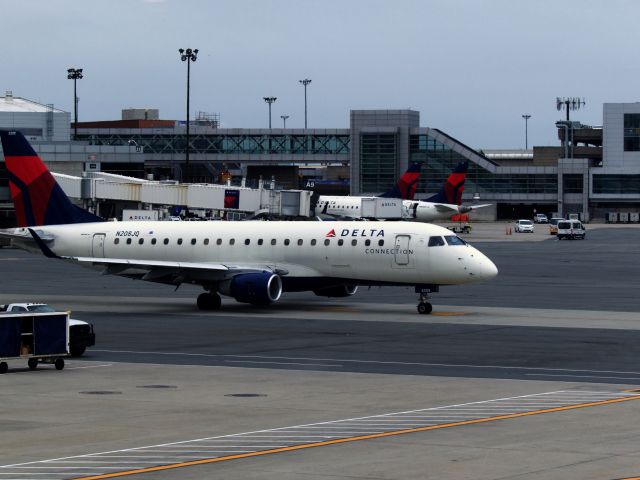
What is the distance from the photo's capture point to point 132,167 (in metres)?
148

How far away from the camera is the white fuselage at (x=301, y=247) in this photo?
5212 centimetres

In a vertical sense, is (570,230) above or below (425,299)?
above

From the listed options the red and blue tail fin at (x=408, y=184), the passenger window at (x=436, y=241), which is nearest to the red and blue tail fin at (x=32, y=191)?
the passenger window at (x=436, y=241)

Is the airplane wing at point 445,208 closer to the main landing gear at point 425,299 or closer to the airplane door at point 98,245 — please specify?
the airplane door at point 98,245

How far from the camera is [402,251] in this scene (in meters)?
52.5

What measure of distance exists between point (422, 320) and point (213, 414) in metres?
24.3

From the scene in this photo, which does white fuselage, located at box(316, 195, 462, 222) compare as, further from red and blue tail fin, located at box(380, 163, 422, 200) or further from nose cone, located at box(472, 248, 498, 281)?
nose cone, located at box(472, 248, 498, 281)

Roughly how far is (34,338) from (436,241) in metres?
21.7

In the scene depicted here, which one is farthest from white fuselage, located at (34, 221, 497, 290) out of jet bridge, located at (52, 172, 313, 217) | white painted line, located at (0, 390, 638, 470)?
jet bridge, located at (52, 172, 313, 217)

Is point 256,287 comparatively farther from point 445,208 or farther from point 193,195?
point 445,208

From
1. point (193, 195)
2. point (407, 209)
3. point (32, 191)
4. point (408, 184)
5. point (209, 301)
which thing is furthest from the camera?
point (408, 184)

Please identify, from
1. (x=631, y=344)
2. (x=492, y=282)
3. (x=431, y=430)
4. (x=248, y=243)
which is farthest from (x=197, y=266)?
(x=431, y=430)

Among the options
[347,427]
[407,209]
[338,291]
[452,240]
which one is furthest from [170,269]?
[407,209]

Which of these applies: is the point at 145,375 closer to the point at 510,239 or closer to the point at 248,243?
the point at 248,243
